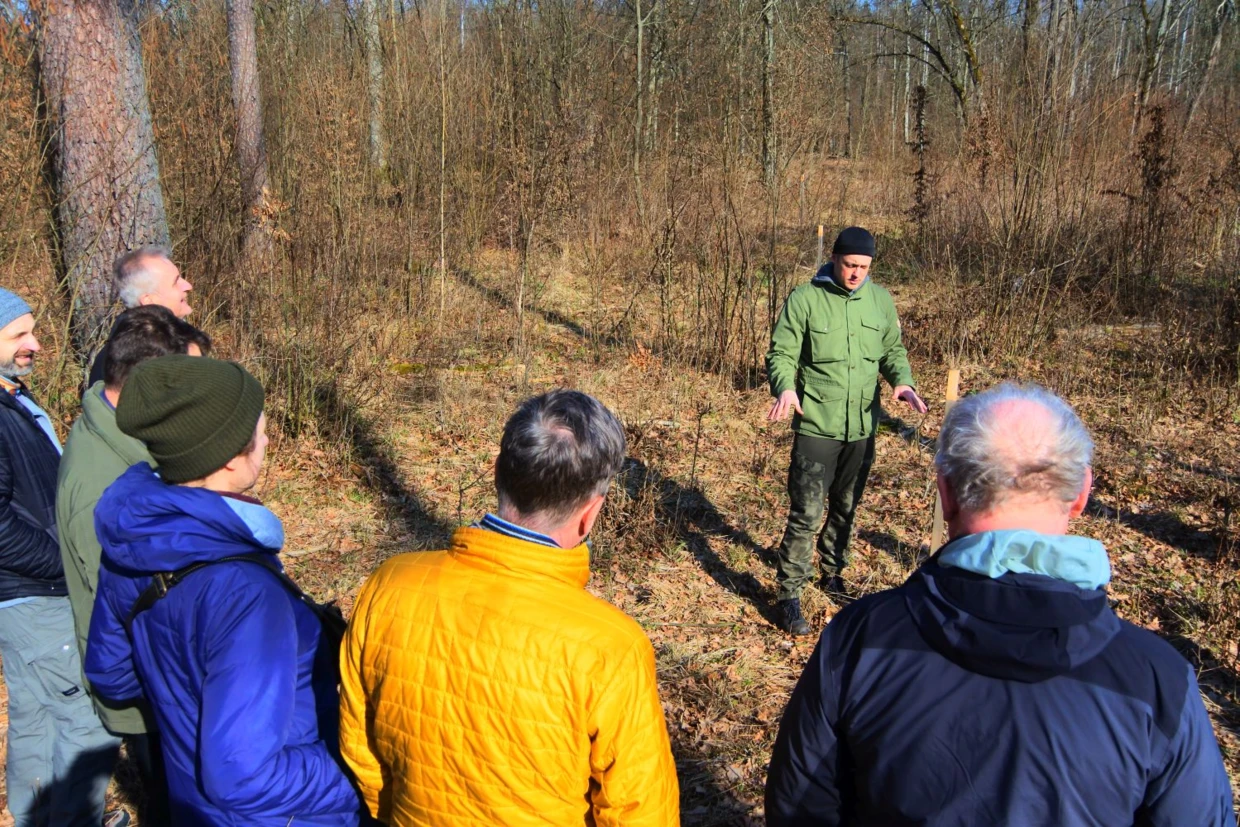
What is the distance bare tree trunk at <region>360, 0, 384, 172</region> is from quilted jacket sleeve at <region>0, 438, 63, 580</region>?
316 inches

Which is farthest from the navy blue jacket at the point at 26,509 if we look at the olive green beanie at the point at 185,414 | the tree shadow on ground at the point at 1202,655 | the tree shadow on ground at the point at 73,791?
the tree shadow on ground at the point at 1202,655

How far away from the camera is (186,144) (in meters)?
6.89

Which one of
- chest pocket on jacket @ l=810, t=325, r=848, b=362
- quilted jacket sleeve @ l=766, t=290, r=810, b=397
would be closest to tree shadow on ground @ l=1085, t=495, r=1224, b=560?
chest pocket on jacket @ l=810, t=325, r=848, b=362

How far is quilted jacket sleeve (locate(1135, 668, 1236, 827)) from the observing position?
126cm

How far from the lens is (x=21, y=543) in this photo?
2.43 meters

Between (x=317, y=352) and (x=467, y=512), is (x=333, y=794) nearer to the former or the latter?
(x=467, y=512)

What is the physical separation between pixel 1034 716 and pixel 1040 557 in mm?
245

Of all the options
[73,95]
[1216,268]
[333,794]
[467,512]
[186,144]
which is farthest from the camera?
[1216,268]

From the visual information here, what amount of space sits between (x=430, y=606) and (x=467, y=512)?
431 cm

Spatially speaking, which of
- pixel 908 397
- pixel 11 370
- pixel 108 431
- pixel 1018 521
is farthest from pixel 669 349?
pixel 1018 521

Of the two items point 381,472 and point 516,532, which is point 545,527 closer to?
point 516,532

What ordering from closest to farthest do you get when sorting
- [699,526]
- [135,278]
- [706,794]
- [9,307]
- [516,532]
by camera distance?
1. [516,532]
2. [9,307]
3. [706,794]
4. [135,278]
5. [699,526]

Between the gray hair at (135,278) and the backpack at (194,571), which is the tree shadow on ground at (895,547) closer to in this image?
the backpack at (194,571)

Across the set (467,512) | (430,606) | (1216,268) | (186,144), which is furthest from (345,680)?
(1216,268)
